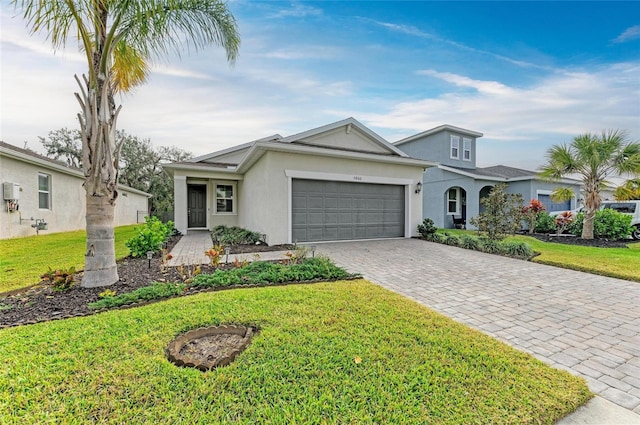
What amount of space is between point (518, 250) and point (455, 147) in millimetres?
11522

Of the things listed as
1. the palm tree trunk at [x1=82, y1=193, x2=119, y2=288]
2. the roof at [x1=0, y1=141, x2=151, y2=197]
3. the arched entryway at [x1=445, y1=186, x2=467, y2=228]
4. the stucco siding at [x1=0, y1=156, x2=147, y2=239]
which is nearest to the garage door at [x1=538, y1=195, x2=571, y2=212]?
the arched entryway at [x1=445, y1=186, x2=467, y2=228]

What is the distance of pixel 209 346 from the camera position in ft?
9.65

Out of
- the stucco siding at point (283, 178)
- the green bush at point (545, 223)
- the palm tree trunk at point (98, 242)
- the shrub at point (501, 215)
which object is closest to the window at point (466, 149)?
the green bush at point (545, 223)

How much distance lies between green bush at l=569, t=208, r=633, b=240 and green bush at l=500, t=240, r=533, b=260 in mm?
7585

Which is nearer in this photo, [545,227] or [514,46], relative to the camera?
[514,46]

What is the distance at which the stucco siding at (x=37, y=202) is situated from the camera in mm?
10344

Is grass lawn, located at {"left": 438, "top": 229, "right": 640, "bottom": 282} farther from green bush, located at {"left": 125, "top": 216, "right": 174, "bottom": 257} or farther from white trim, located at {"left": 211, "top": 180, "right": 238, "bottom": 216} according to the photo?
white trim, located at {"left": 211, "top": 180, "right": 238, "bottom": 216}

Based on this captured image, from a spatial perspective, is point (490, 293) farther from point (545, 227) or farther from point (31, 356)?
point (545, 227)

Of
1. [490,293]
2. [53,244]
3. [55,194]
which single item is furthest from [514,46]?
[55,194]

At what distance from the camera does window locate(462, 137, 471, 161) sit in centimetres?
1853

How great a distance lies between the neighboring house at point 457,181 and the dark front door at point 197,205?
13701mm

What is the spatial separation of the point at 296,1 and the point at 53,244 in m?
11.2

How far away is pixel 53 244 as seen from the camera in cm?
966

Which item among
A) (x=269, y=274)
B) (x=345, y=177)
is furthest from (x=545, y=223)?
(x=269, y=274)
